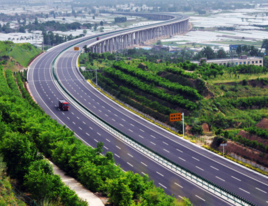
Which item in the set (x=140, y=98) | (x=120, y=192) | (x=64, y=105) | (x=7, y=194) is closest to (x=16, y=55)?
(x=64, y=105)

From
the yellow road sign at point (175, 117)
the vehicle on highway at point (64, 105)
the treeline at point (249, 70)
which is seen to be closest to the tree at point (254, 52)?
the treeline at point (249, 70)

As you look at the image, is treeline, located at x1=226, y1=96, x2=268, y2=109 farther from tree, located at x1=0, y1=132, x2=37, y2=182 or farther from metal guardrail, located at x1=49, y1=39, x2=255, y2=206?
tree, located at x1=0, y1=132, x2=37, y2=182

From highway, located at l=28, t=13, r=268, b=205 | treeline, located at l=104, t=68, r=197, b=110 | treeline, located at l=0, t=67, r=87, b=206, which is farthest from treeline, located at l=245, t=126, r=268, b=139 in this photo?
treeline, located at l=0, t=67, r=87, b=206

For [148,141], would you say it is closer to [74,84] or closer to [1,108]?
[1,108]

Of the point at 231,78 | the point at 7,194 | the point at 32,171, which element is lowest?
the point at 231,78

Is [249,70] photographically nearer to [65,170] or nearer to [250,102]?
[250,102]

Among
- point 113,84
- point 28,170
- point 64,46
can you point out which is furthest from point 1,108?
point 64,46
